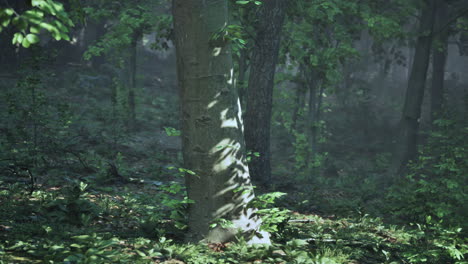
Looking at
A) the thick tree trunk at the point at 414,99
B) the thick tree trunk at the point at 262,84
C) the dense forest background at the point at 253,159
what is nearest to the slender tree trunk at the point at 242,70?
the dense forest background at the point at 253,159

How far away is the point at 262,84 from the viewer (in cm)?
951

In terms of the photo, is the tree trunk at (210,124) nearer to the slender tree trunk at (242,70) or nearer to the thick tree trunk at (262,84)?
the thick tree trunk at (262,84)

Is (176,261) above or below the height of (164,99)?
below

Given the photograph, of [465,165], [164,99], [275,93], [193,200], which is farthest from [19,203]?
[164,99]

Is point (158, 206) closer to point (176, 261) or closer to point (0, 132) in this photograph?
point (176, 261)

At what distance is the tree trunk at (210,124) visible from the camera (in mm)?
4277

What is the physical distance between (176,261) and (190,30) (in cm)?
243

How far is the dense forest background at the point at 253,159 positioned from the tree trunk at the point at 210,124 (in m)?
0.13

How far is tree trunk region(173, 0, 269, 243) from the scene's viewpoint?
4.28 m

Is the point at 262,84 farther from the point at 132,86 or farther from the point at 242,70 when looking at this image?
the point at 132,86

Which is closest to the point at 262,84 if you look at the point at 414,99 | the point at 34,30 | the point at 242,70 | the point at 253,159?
the point at 253,159

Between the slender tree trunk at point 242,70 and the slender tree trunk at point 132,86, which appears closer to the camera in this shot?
the slender tree trunk at point 242,70

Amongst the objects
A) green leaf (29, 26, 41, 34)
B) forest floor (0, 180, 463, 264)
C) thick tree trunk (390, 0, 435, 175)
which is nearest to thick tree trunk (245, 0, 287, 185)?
forest floor (0, 180, 463, 264)

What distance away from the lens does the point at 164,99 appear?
71.6ft
